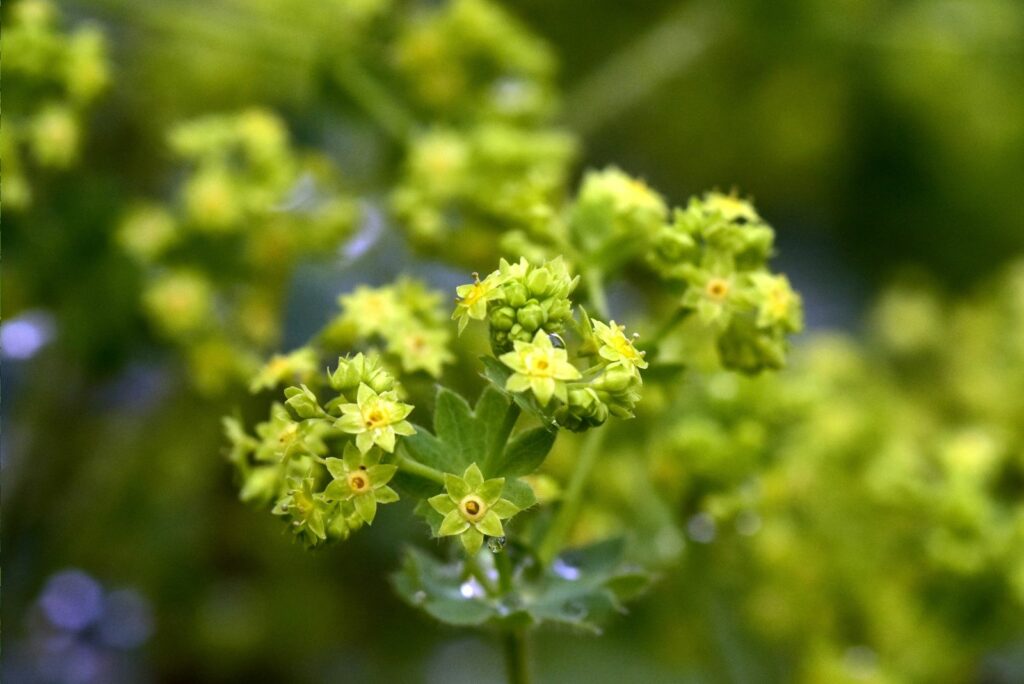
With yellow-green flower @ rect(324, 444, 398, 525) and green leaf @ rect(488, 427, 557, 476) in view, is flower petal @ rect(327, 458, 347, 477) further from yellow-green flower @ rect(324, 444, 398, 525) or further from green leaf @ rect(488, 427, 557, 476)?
green leaf @ rect(488, 427, 557, 476)

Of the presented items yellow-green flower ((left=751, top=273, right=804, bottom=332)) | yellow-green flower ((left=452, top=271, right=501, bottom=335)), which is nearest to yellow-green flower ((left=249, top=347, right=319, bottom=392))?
yellow-green flower ((left=452, top=271, right=501, bottom=335))

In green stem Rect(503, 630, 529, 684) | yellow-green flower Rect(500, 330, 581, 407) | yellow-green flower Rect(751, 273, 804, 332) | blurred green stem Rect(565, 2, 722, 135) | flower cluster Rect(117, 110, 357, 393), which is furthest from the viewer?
blurred green stem Rect(565, 2, 722, 135)

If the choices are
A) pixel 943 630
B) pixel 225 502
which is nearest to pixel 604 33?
pixel 225 502

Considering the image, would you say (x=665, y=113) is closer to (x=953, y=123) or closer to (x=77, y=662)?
(x=953, y=123)

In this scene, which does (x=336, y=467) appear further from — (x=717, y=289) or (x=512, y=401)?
(x=717, y=289)

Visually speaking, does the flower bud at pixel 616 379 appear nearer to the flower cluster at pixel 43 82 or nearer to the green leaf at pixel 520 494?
the green leaf at pixel 520 494
